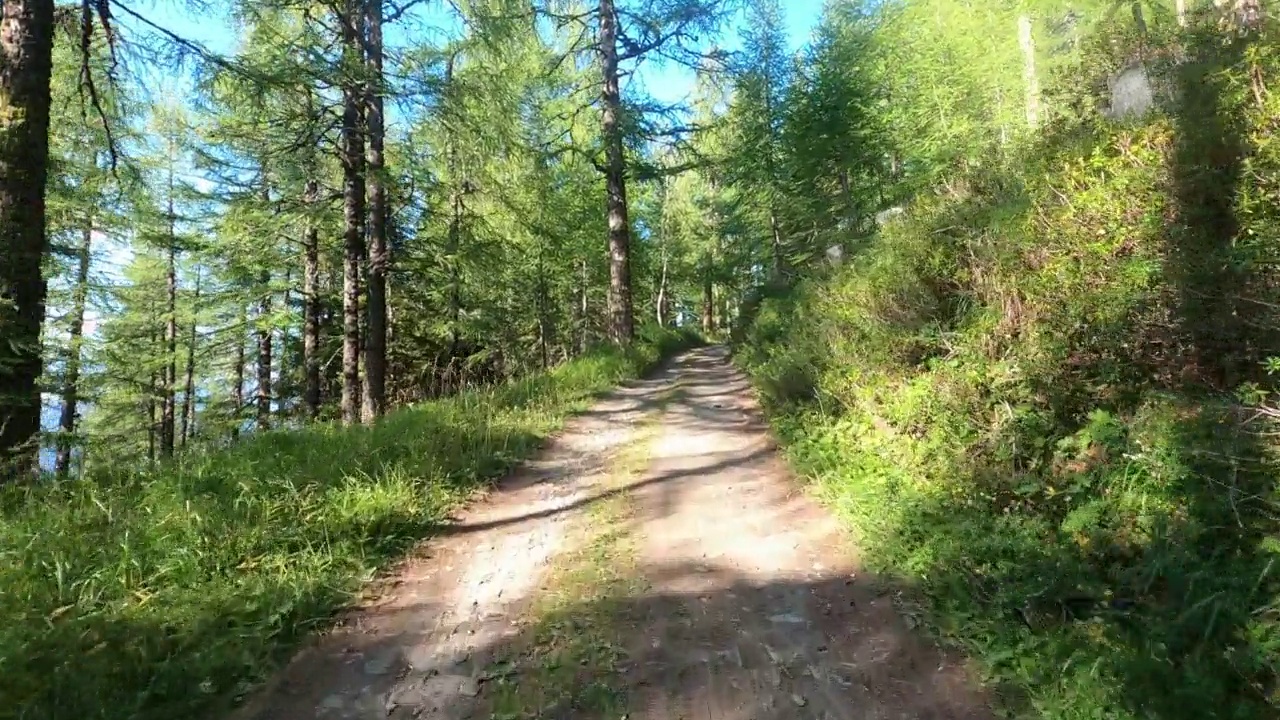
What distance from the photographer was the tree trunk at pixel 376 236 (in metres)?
9.82

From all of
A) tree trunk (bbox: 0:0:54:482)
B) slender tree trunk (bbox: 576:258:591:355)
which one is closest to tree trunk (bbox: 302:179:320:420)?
tree trunk (bbox: 0:0:54:482)

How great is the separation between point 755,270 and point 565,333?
9.43m

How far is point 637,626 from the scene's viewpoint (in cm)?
402

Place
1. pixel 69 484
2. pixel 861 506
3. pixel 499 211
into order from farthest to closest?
pixel 499 211
pixel 861 506
pixel 69 484

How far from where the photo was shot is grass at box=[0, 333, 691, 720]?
10.9 ft

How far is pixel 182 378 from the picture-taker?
23.2 m

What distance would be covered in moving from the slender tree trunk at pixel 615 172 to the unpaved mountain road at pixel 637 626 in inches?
381

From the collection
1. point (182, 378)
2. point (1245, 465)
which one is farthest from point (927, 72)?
point (182, 378)

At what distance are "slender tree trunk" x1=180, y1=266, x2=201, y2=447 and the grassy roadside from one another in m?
13.3

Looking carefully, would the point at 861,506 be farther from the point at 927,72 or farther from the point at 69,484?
the point at 927,72

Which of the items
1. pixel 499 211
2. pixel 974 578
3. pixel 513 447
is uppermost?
pixel 499 211

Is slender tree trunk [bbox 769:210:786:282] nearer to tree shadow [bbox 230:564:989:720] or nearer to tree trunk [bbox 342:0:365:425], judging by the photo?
tree trunk [bbox 342:0:365:425]

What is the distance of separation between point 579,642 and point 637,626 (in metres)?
0.37

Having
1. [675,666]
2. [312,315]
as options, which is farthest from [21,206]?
[312,315]
